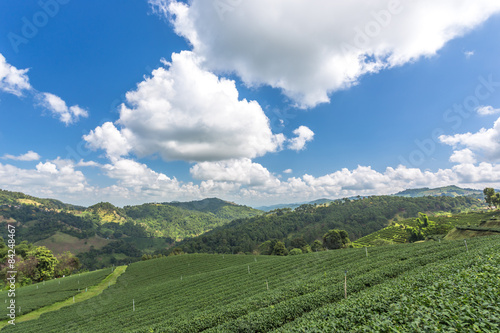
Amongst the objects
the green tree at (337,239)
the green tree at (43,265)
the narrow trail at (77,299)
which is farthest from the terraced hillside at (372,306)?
the green tree at (43,265)

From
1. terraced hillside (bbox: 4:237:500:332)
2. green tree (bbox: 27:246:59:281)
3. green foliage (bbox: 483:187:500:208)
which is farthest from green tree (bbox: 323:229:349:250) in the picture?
green tree (bbox: 27:246:59:281)

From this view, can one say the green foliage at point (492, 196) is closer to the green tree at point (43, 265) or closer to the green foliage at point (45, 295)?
the green foliage at point (45, 295)

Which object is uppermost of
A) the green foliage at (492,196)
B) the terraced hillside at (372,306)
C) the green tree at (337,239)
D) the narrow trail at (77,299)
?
the terraced hillside at (372,306)

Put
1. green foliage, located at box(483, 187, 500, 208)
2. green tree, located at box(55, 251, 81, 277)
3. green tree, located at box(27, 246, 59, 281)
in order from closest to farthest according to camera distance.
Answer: green tree, located at box(27, 246, 59, 281) < green tree, located at box(55, 251, 81, 277) < green foliage, located at box(483, 187, 500, 208)

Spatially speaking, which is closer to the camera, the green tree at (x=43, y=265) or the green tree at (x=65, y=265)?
the green tree at (x=43, y=265)

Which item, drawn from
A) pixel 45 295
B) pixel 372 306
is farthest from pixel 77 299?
pixel 372 306

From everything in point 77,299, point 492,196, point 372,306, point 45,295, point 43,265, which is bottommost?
point 77,299

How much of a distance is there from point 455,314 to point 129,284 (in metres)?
75.9

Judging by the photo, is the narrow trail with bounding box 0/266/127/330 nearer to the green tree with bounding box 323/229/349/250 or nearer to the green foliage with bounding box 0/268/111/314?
the green foliage with bounding box 0/268/111/314

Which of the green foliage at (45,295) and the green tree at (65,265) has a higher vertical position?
the green foliage at (45,295)

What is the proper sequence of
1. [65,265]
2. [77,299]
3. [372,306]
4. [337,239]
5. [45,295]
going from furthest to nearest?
[65,265] < [337,239] < [45,295] < [77,299] < [372,306]

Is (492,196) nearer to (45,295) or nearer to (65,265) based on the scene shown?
(45,295)

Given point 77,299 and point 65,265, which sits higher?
point 77,299

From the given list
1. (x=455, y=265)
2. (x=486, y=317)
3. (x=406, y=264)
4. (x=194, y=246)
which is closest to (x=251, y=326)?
(x=486, y=317)
